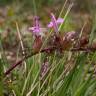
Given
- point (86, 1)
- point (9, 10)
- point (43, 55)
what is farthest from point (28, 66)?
point (86, 1)

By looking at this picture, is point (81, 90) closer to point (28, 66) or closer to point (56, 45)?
point (56, 45)

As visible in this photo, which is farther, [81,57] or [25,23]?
[25,23]

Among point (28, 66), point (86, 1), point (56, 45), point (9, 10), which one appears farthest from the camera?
point (86, 1)

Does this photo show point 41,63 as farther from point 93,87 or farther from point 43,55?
point 93,87

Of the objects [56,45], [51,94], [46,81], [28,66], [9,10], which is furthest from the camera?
[9,10]

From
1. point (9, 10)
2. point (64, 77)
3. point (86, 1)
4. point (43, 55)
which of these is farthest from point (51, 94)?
point (86, 1)

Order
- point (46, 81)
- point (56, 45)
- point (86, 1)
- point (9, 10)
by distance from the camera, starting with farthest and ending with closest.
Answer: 1. point (86, 1)
2. point (9, 10)
3. point (46, 81)
4. point (56, 45)

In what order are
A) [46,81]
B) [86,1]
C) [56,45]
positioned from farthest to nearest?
[86,1] < [46,81] < [56,45]

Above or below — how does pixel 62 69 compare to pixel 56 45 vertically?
below

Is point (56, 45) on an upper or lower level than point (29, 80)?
upper
